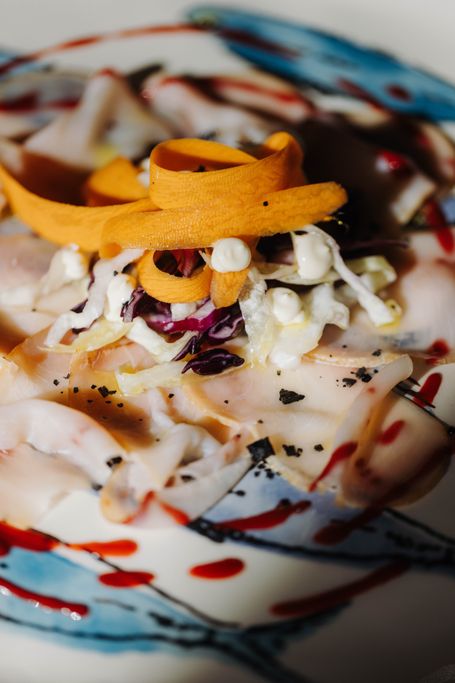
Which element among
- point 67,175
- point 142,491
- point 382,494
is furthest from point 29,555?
point 67,175

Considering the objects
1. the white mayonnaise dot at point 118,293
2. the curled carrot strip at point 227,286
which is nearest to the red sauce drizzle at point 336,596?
the curled carrot strip at point 227,286

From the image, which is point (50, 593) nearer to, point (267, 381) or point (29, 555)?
point (29, 555)

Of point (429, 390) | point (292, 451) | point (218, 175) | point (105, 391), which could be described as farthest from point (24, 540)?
point (429, 390)

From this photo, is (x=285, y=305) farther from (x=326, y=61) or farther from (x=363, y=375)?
(x=326, y=61)

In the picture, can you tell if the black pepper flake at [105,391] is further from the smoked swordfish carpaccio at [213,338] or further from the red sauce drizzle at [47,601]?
the red sauce drizzle at [47,601]

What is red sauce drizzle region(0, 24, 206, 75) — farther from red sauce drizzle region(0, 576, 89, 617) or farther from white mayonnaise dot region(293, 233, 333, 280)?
red sauce drizzle region(0, 576, 89, 617)
